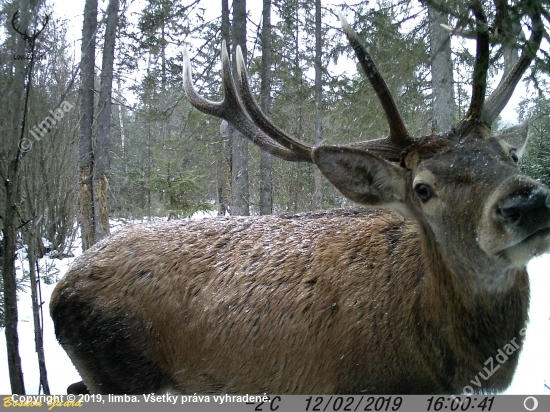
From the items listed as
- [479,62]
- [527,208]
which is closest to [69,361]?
[527,208]

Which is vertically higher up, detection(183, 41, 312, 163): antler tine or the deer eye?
detection(183, 41, 312, 163): antler tine

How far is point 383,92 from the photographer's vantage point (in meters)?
3.29

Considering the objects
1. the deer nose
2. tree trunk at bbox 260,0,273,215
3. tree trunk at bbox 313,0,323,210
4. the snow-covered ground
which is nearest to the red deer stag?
the deer nose

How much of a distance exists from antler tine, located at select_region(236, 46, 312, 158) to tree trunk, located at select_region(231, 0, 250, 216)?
740 cm

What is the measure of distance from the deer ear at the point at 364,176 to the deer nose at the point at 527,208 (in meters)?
0.90

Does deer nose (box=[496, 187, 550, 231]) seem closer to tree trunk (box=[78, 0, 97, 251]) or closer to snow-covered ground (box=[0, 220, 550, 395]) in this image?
snow-covered ground (box=[0, 220, 550, 395])

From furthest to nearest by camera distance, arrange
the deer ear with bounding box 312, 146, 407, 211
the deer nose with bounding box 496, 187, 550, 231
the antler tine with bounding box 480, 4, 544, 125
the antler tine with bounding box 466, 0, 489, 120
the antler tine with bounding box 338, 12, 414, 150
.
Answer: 1. the antler tine with bounding box 480, 4, 544, 125
2. the antler tine with bounding box 338, 12, 414, 150
3. the deer ear with bounding box 312, 146, 407, 211
4. the antler tine with bounding box 466, 0, 489, 120
5. the deer nose with bounding box 496, 187, 550, 231

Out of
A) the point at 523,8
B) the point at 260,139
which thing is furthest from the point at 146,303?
the point at 523,8

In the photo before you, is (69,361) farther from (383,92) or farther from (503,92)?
(503,92)

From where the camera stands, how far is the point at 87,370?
3.85m

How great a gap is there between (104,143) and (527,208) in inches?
406

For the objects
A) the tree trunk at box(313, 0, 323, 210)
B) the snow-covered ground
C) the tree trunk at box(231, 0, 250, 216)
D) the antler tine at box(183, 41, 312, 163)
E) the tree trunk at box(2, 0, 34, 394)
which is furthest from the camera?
the tree trunk at box(313, 0, 323, 210)

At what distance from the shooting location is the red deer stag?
269cm

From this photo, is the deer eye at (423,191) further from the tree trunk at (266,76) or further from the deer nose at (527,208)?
the tree trunk at (266,76)
